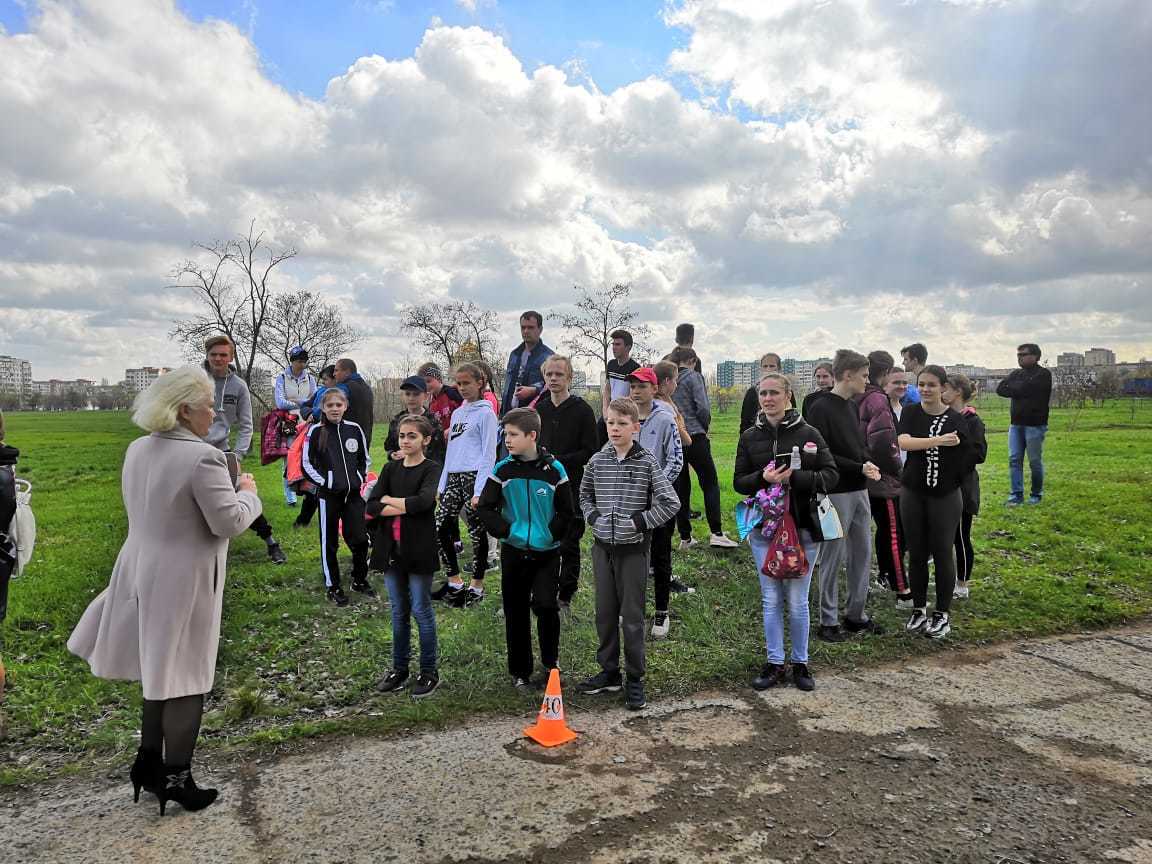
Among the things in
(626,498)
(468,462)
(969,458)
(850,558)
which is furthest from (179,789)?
(969,458)

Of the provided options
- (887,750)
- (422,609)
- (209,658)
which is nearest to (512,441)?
(422,609)

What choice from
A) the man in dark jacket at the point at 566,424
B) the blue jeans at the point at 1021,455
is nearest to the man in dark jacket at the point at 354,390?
the man in dark jacket at the point at 566,424

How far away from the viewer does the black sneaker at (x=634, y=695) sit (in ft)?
15.6

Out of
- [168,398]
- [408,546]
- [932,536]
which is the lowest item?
[932,536]

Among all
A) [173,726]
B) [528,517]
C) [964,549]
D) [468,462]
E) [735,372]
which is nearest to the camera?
[173,726]

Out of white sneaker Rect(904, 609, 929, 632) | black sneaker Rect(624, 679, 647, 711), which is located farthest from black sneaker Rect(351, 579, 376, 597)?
white sneaker Rect(904, 609, 929, 632)

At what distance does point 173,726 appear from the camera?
346cm

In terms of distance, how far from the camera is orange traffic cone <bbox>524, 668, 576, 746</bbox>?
4258mm

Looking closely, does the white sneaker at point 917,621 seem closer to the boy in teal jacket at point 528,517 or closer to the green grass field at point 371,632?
the green grass field at point 371,632

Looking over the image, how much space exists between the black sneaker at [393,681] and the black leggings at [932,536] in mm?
4078

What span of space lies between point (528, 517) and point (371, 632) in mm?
2095

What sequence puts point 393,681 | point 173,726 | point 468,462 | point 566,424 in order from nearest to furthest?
point 173,726
point 393,681
point 566,424
point 468,462

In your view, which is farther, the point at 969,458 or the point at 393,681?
the point at 969,458

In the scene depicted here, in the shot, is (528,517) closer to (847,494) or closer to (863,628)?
(847,494)
